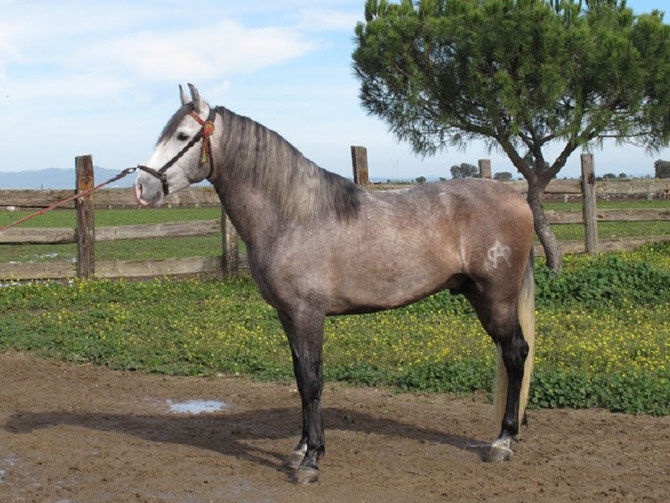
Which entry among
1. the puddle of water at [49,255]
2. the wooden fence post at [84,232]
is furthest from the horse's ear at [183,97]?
the puddle of water at [49,255]

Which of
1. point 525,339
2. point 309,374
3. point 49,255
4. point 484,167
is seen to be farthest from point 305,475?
point 49,255

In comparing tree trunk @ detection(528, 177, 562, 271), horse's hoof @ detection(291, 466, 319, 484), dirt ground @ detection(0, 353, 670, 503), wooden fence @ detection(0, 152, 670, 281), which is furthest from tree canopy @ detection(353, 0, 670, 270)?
horse's hoof @ detection(291, 466, 319, 484)

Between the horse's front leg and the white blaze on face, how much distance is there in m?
1.24

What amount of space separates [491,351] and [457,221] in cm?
306

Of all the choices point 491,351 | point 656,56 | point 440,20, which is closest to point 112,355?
point 491,351

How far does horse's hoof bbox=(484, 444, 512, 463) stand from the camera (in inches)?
225

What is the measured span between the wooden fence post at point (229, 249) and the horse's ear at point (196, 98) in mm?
8835

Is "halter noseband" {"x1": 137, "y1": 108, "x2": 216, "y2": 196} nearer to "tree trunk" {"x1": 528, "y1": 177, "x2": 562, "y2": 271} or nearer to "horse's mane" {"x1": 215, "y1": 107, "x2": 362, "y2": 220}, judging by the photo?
"horse's mane" {"x1": 215, "y1": 107, "x2": 362, "y2": 220}

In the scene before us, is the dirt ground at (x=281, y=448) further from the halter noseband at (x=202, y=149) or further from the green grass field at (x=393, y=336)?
the halter noseband at (x=202, y=149)

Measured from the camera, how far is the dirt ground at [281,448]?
5.10 metres

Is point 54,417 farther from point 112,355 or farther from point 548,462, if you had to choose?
point 548,462

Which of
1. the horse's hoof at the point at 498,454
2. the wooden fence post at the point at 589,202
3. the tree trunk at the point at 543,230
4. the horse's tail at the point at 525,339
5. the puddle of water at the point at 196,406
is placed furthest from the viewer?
the wooden fence post at the point at 589,202

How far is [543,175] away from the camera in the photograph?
1571 centimetres

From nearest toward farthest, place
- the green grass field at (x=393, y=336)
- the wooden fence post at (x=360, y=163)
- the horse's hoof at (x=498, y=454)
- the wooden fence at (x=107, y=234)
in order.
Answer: the horse's hoof at (x=498, y=454) → the green grass field at (x=393, y=336) → the wooden fence at (x=107, y=234) → the wooden fence post at (x=360, y=163)
